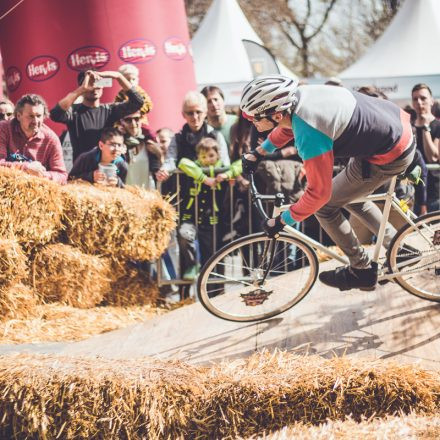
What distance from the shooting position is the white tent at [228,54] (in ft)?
52.5

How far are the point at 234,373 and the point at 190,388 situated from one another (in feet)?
0.98

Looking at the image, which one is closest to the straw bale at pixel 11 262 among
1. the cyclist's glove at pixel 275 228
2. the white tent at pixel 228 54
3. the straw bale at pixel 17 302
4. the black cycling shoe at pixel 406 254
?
the straw bale at pixel 17 302

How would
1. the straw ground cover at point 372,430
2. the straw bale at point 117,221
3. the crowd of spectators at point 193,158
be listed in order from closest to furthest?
the straw ground cover at point 372,430
the straw bale at point 117,221
the crowd of spectators at point 193,158

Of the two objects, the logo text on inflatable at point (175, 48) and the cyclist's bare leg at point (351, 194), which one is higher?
the logo text on inflatable at point (175, 48)

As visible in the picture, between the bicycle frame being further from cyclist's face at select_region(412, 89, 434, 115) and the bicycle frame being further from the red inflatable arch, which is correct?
A: the red inflatable arch

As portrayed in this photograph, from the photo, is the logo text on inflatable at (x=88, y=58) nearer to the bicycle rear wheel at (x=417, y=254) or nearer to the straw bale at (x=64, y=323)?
the straw bale at (x=64, y=323)

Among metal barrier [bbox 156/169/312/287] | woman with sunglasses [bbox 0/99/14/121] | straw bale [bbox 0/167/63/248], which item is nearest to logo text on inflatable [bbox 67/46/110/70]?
woman with sunglasses [bbox 0/99/14/121]

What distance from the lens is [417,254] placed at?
560 cm

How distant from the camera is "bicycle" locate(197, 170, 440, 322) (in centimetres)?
554

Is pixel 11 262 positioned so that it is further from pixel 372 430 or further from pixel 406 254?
pixel 372 430

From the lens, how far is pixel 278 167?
23.8 feet

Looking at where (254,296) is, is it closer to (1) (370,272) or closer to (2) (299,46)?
(1) (370,272)

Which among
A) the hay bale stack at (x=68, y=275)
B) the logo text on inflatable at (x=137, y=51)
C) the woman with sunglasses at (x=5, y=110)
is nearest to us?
the hay bale stack at (x=68, y=275)

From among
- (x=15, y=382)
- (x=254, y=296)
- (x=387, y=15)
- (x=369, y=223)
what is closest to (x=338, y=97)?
(x=369, y=223)
